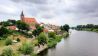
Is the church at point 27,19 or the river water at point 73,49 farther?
the church at point 27,19

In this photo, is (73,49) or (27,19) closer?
(73,49)

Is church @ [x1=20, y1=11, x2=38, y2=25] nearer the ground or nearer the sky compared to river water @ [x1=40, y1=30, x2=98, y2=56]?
nearer the sky

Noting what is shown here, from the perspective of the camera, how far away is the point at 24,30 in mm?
69062

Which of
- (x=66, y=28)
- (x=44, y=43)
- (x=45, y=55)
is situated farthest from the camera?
(x=66, y=28)

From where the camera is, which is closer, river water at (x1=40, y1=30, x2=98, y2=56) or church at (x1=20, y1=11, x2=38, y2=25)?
river water at (x1=40, y1=30, x2=98, y2=56)

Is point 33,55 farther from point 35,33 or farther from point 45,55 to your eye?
point 35,33

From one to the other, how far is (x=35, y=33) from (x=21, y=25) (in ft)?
21.9

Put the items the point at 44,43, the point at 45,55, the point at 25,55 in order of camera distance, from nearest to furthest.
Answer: the point at 25,55
the point at 45,55
the point at 44,43

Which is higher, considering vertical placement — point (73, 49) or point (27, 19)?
point (27, 19)

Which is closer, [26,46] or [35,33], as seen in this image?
[26,46]

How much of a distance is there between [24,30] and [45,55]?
3505 cm

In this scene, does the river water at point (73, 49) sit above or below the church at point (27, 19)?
below

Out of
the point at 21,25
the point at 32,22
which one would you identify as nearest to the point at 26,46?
the point at 21,25

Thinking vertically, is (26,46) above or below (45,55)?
above
